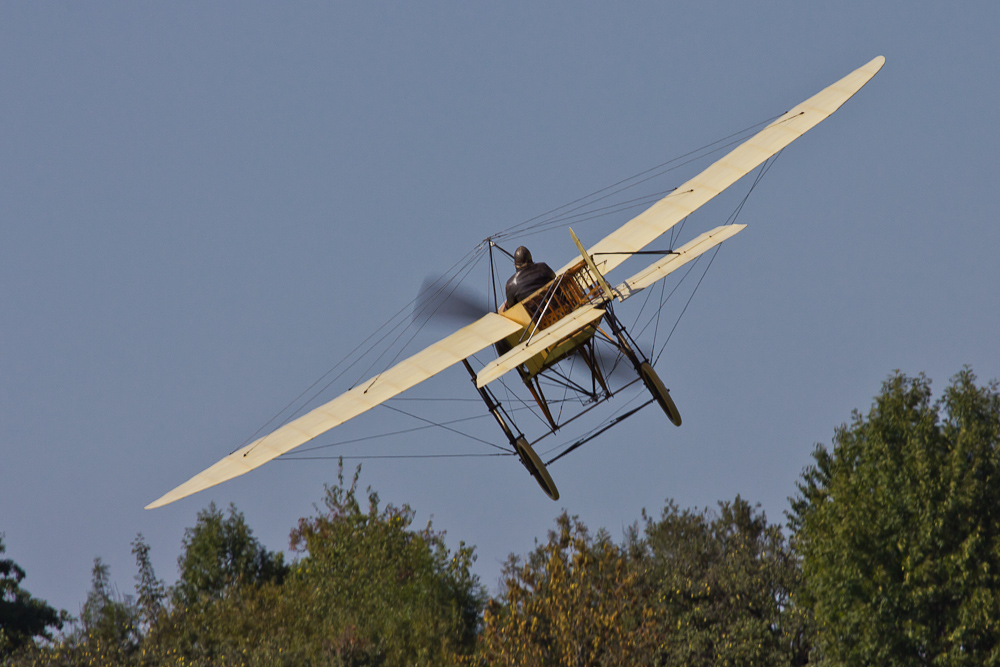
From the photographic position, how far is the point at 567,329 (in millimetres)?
21172

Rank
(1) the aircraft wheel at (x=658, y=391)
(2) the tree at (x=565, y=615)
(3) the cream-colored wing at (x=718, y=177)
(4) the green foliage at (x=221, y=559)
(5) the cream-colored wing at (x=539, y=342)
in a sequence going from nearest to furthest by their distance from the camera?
(5) the cream-colored wing at (x=539, y=342), (1) the aircraft wheel at (x=658, y=391), (3) the cream-colored wing at (x=718, y=177), (2) the tree at (x=565, y=615), (4) the green foliage at (x=221, y=559)

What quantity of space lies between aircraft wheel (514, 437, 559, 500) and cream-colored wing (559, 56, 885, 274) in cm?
358

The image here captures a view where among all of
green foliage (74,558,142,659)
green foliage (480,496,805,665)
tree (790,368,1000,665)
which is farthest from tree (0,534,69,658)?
tree (790,368,1000,665)

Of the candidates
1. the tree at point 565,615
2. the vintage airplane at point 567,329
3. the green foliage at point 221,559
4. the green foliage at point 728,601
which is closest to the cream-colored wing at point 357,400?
the vintage airplane at point 567,329

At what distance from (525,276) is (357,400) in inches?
134

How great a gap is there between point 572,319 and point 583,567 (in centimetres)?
1453

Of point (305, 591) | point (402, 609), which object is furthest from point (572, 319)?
point (305, 591)

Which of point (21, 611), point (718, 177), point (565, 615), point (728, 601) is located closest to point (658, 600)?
point (728, 601)

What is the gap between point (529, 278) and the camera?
2359 cm

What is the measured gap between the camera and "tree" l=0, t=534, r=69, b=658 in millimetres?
65250

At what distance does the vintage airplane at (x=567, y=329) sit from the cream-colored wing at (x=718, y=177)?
2 cm

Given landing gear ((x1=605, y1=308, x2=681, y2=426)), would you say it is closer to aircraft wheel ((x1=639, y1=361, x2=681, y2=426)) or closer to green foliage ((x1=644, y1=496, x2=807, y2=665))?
aircraft wheel ((x1=639, y1=361, x2=681, y2=426))

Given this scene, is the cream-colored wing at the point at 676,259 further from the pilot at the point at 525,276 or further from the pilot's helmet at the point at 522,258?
the pilot's helmet at the point at 522,258

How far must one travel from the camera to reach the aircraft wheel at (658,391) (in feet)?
74.8
